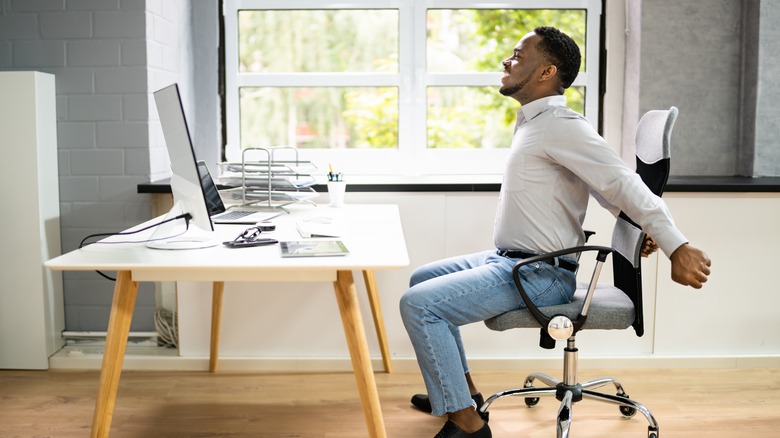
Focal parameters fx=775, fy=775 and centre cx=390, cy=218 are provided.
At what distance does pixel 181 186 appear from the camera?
226 cm

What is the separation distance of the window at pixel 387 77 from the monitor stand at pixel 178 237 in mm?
1390

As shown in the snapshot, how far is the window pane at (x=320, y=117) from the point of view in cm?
369

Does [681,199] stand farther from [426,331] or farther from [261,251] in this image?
[261,251]

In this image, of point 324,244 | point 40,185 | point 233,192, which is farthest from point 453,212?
point 40,185

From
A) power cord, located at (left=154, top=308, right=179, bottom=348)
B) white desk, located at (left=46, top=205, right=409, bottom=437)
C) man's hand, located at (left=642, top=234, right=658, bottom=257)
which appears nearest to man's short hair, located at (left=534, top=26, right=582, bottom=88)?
man's hand, located at (left=642, top=234, right=658, bottom=257)

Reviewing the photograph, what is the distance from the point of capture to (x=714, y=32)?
137 inches

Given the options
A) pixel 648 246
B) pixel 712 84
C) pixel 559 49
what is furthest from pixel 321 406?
pixel 712 84

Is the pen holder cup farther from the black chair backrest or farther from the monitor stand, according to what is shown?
the black chair backrest

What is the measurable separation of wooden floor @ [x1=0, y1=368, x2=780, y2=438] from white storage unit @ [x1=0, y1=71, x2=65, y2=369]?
15 centimetres

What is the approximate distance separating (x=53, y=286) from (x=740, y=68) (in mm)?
3154

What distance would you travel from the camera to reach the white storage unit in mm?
3043

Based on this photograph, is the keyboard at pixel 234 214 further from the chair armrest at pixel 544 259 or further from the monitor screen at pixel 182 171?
the chair armrest at pixel 544 259

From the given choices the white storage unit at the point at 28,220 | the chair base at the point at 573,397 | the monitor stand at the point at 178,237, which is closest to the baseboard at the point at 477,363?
the white storage unit at the point at 28,220

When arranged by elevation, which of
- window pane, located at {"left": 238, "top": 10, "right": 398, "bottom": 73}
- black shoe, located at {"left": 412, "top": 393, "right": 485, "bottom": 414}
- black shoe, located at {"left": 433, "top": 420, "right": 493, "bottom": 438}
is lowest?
black shoe, located at {"left": 412, "top": 393, "right": 485, "bottom": 414}
